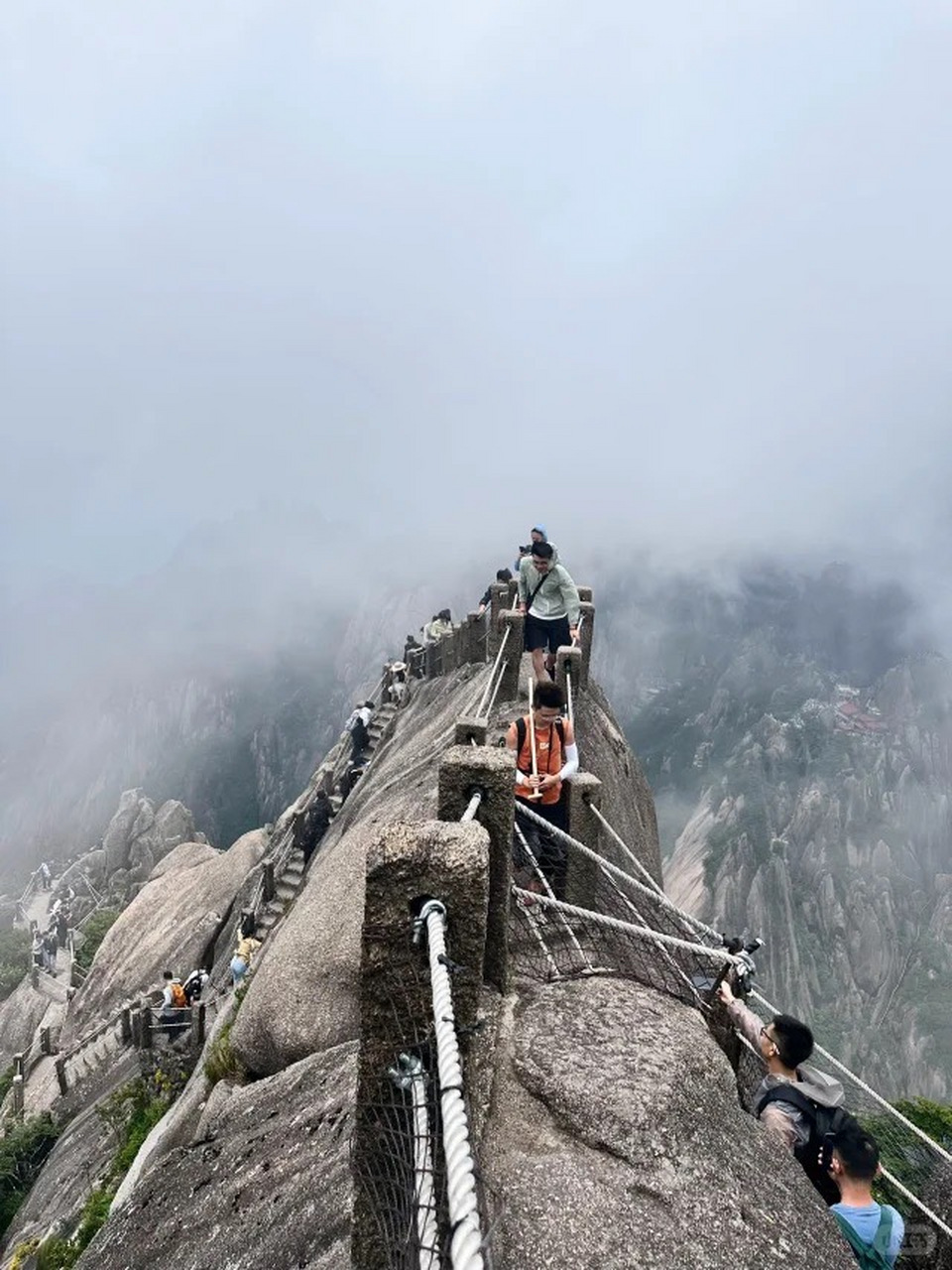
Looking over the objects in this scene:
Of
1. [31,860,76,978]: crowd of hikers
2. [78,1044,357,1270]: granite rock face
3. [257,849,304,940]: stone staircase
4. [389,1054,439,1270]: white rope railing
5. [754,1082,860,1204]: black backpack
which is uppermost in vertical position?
[389,1054,439,1270]: white rope railing

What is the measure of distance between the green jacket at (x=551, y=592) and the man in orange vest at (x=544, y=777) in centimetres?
585

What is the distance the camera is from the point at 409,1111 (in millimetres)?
3268

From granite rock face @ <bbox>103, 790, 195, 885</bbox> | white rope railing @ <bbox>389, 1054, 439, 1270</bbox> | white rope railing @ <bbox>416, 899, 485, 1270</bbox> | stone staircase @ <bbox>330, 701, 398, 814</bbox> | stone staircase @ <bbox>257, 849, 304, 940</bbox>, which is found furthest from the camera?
granite rock face @ <bbox>103, 790, 195, 885</bbox>

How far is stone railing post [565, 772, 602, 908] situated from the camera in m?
7.66

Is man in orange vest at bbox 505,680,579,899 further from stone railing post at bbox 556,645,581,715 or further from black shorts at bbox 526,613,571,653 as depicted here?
black shorts at bbox 526,613,571,653

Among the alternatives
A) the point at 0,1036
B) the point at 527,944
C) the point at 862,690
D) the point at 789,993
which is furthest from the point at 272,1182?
the point at 862,690

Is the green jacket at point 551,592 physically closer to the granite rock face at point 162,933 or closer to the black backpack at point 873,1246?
the black backpack at point 873,1246

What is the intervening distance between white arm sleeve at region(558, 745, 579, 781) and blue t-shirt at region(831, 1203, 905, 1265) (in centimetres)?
408

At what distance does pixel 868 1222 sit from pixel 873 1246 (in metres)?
0.10

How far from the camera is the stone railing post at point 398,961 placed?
338 cm

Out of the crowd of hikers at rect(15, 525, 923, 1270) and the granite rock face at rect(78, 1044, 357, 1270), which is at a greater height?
the crowd of hikers at rect(15, 525, 923, 1270)

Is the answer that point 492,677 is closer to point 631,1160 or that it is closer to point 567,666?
point 567,666

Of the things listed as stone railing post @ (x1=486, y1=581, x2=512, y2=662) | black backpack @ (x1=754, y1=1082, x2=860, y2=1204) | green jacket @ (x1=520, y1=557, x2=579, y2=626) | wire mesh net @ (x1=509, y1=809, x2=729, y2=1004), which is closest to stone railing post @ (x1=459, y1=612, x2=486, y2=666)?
stone railing post @ (x1=486, y1=581, x2=512, y2=662)

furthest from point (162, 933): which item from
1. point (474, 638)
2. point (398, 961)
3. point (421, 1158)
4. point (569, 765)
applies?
point (421, 1158)
